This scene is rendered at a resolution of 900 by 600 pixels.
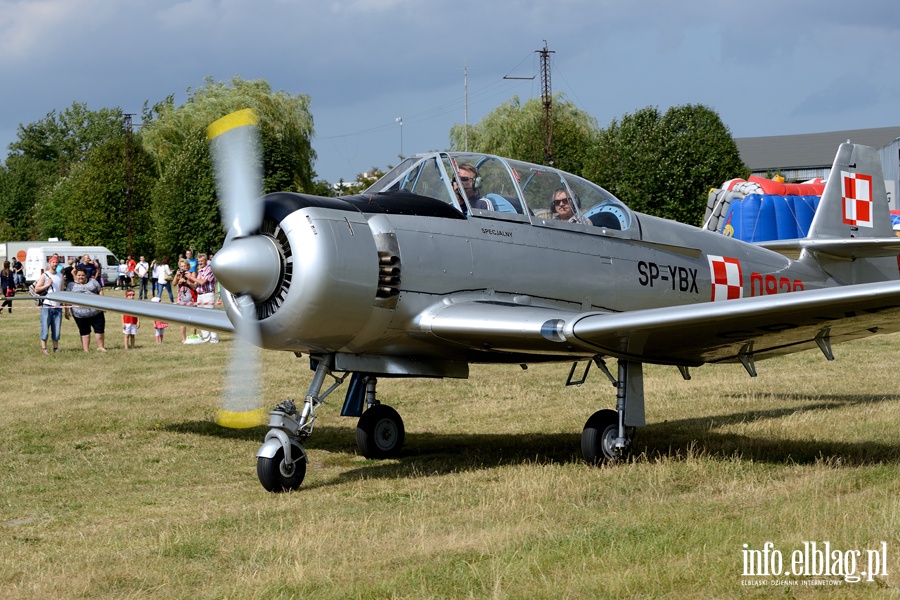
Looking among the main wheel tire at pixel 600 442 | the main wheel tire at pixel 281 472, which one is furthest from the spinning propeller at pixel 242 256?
the main wheel tire at pixel 600 442

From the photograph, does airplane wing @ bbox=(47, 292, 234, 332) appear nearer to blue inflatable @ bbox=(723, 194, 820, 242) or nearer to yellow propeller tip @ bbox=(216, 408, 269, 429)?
yellow propeller tip @ bbox=(216, 408, 269, 429)

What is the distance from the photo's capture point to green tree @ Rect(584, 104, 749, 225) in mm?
46312

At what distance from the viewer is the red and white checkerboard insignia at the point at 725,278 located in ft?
33.5

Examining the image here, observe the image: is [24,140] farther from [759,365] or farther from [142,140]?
[759,365]

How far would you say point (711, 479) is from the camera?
7598 millimetres

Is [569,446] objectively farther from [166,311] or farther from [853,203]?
[853,203]

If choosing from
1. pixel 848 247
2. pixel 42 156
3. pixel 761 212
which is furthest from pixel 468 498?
pixel 42 156

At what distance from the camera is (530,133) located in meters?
65.3

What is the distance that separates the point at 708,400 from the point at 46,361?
39.5 ft

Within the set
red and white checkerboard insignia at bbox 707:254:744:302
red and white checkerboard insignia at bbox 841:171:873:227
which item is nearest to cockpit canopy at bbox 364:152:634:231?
red and white checkerboard insignia at bbox 707:254:744:302

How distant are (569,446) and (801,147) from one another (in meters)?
103

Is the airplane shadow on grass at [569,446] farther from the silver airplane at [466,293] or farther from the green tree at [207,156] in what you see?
the green tree at [207,156]

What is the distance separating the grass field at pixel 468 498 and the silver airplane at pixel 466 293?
791mm

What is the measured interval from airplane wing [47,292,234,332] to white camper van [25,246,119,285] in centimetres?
4401
